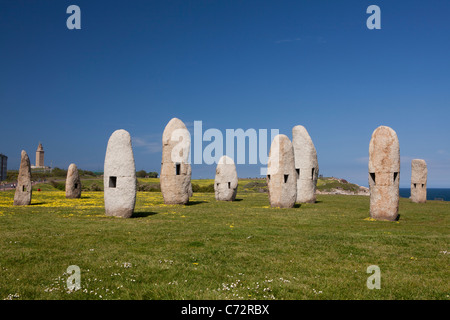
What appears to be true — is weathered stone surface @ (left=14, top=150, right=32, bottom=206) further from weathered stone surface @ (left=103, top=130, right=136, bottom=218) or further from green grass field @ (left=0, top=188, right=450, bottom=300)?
weathered stone surface @ (left=103, top=130, right=136, bottom=218)

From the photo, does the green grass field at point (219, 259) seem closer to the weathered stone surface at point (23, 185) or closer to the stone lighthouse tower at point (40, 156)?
the weathered stone surface at point (23, 185)

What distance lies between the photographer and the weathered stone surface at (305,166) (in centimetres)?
2725

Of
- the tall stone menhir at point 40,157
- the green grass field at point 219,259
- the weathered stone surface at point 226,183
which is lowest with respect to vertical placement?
the green grass field at point 219,259

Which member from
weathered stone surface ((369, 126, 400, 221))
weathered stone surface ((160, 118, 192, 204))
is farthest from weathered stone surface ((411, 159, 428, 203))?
weathered stone surface ((160, 118, 192, 204))

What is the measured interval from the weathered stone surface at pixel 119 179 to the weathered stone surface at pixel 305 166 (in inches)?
593

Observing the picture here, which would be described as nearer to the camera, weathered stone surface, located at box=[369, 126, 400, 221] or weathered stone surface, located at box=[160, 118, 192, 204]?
weathered stone surface, located at box=[369, 126, 400, 221]

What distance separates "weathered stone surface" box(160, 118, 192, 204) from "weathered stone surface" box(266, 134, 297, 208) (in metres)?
6.10

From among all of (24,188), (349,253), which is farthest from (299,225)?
(24,188)

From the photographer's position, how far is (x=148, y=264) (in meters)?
8.31

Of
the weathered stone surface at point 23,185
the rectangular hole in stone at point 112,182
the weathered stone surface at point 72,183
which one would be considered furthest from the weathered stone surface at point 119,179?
the weathered stone surface at point 72,183

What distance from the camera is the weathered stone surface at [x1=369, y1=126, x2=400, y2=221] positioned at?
1686 cm
